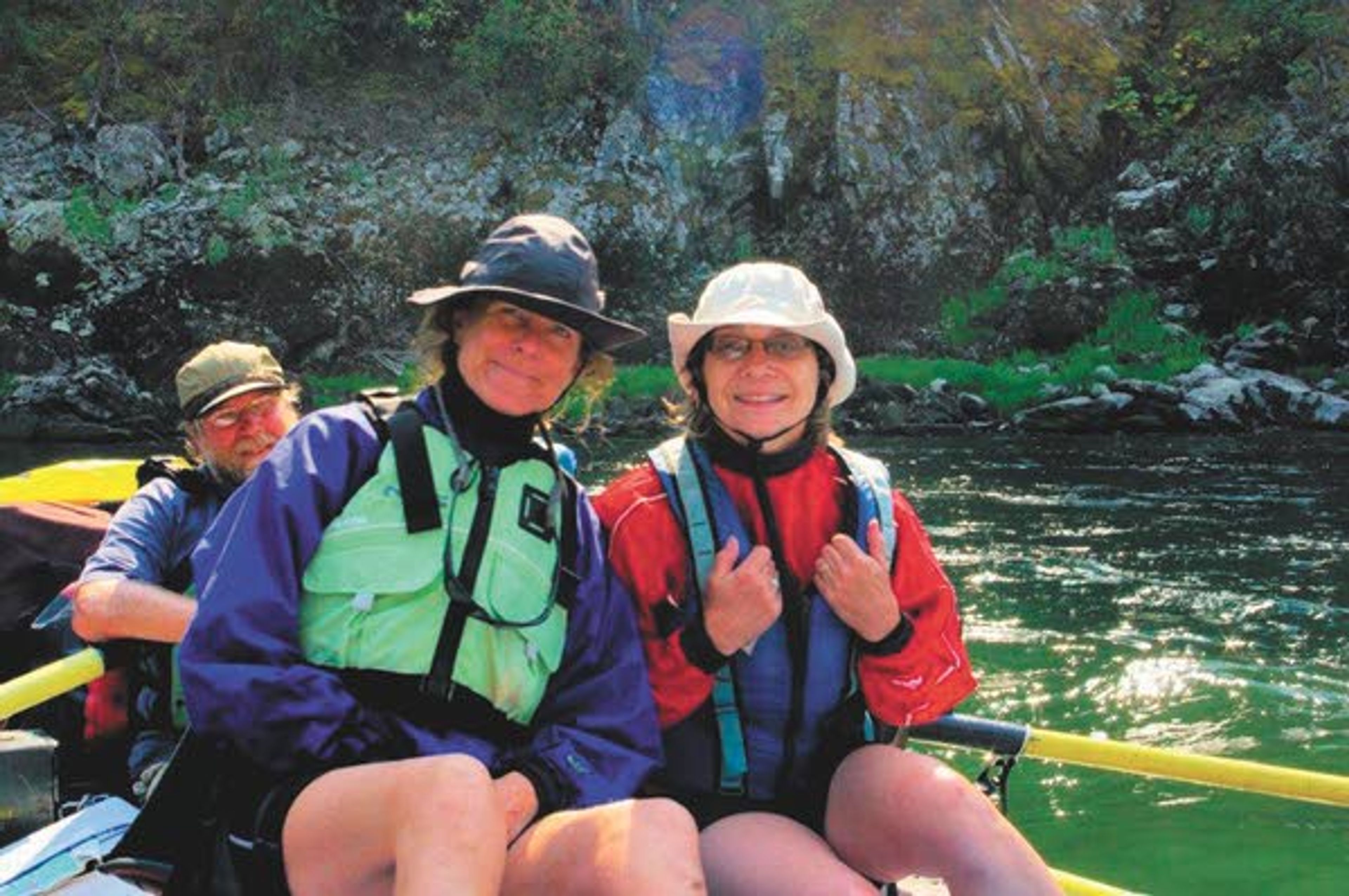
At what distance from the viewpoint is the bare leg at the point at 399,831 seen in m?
1.59

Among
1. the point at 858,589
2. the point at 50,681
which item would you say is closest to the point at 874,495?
the point at 858,589

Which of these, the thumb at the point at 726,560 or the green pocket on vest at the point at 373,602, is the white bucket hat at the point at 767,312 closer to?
the thumb at the point at 726,560

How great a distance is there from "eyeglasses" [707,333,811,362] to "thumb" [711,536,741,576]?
0.35 m

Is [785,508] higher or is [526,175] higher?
[526,175]

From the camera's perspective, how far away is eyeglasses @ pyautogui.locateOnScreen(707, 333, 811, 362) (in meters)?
2.28

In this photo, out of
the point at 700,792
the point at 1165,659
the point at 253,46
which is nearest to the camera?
the point at 700,792

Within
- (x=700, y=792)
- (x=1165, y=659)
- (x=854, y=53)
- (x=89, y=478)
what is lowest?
(x=1165, y=659)

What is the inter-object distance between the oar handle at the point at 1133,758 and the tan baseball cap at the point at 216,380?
1677 millimetres

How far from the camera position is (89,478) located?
3.84 meters

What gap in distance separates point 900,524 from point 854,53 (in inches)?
766

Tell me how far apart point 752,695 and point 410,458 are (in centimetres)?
75

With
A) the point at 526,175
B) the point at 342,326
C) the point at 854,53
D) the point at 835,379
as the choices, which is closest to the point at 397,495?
the point at 835,379

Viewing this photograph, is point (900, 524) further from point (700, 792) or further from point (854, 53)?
point (854, 53)

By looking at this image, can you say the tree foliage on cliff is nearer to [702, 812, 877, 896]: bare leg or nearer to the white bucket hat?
the white bucket hat
